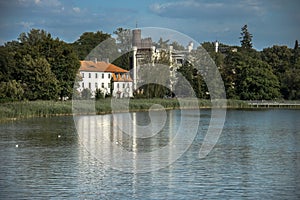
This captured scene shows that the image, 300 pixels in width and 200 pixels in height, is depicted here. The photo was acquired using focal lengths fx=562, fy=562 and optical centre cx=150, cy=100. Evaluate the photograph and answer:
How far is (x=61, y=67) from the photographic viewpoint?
6700 centimetres

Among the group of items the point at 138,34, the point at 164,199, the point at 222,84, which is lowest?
the point at 164,199

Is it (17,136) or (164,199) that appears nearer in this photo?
(164,199)

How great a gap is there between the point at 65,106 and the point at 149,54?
3563 cm

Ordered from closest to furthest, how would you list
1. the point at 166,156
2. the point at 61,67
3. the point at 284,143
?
the point at 166,156, the point at 284,143, the point at 61,67

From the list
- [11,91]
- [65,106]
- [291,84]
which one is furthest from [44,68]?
[291,84]

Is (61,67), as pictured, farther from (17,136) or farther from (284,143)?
(284,143)

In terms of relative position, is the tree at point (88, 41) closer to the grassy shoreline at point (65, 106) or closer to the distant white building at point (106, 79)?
the distant white building at point (106, 79)

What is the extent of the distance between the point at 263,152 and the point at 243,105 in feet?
199

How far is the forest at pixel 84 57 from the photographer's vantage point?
62.5 meters

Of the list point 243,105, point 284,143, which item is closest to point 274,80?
point 243,105

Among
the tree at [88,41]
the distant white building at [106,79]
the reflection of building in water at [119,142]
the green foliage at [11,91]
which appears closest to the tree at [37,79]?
the green foliage at [11,91]

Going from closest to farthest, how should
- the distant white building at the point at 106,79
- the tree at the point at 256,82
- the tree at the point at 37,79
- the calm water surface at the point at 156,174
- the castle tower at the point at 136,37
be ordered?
the calm water surface at the point at 156,174
the tree at the point at 37,79
the tree at the point at 256,82
the distant white building at the point at 106,79
the castle tower at the point at 136,37

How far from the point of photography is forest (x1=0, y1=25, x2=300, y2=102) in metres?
62.5

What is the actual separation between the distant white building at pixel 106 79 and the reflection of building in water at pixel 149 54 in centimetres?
174
